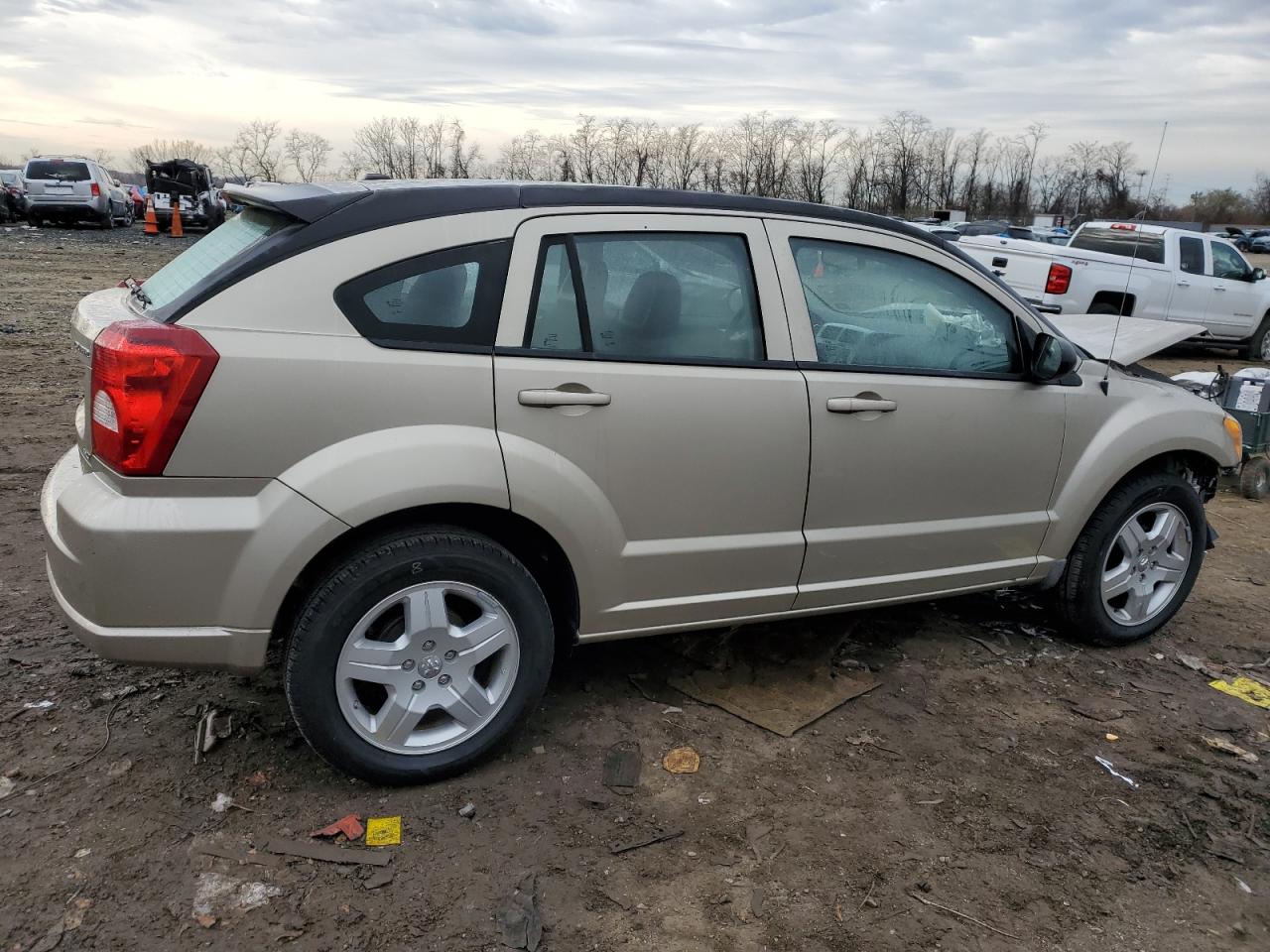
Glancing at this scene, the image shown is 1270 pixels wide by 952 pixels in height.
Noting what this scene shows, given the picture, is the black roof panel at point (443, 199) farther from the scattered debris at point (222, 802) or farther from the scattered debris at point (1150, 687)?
the scattered debris at point (1150, 687)

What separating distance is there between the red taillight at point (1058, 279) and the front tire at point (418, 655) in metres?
11.3

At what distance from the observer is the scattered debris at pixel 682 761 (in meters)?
3.35

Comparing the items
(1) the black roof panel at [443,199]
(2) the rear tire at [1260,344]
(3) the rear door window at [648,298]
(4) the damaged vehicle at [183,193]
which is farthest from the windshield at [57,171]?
(3) the rear door window at [648,298]

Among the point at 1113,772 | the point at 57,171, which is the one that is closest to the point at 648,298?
the point at 1113,772

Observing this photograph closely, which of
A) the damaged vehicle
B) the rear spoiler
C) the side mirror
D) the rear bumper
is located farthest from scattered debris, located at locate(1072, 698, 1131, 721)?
the damaged vehicle

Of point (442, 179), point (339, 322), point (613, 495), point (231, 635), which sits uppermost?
point (442, 179)

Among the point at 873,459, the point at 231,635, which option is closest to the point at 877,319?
the point at 873,459

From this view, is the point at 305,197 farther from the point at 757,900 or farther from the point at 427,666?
the point at 757,900

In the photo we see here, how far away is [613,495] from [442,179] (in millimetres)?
1224

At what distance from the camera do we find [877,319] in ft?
12.2

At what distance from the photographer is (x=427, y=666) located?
3.05m

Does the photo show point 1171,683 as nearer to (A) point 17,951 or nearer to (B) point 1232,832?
(B) point 1232,832

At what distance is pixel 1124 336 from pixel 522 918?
3814 mm

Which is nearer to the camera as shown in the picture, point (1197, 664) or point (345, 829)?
point (345, 829)
